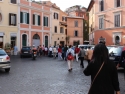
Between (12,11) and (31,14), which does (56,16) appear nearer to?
(31,14)

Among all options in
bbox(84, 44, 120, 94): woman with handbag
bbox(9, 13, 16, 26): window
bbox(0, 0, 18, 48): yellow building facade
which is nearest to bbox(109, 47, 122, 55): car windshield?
bbox(84, 44, 120, 94): woman with handbag

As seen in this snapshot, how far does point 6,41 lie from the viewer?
33.8 metres

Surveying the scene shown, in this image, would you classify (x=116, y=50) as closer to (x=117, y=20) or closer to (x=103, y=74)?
(x=103, y=74)

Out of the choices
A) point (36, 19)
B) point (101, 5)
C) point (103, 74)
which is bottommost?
point (103, 74)

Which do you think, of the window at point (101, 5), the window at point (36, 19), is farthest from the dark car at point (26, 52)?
the window at point (101, 5)

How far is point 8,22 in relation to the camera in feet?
113

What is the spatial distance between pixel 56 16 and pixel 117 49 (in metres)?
33.9

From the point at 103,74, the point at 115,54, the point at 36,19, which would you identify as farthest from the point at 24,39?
the point at 103,74

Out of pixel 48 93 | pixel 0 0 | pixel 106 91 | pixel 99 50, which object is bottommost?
pixel 48 93

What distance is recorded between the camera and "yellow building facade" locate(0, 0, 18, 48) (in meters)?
33.6

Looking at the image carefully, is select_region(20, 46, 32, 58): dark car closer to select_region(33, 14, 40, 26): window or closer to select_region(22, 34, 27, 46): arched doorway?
select_region(22, 34, 27, 46): arched doorway

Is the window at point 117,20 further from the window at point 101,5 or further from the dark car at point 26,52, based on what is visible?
the dark car at point 26,52

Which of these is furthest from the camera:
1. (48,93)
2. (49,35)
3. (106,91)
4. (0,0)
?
(49,35)

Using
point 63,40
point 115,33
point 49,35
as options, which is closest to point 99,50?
point 115,33
